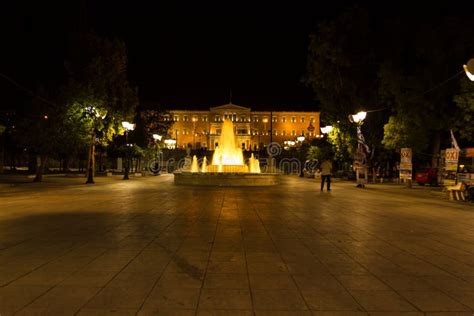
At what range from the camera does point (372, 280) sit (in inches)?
244

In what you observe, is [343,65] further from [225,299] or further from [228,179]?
[225,299]

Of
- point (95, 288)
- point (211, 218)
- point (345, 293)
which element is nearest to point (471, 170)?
point (211, 218)

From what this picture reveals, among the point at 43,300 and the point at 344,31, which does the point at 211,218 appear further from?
the point at 344,31

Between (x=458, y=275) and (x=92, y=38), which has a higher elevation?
(x=92, y=38)

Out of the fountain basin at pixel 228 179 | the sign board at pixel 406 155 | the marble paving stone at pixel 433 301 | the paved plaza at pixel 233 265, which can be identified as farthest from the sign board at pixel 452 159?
the marble paving stone at pixel 433 301

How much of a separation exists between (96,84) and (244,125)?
332ft

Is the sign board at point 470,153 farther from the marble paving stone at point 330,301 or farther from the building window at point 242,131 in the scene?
the building window at point 242,131

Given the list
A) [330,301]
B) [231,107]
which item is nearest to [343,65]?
[330,301]

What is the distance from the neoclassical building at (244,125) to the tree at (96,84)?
96335 millimetres

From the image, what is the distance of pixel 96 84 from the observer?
1252 inches

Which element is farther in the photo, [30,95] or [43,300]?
[30,95]

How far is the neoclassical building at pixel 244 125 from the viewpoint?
13225 centimetres

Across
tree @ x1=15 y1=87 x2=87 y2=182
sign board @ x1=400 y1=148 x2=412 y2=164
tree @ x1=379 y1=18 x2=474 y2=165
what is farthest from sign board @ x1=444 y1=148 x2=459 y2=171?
tree @ x1=15 y1=87 x2=87 y2=182

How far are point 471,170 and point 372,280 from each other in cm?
2068
